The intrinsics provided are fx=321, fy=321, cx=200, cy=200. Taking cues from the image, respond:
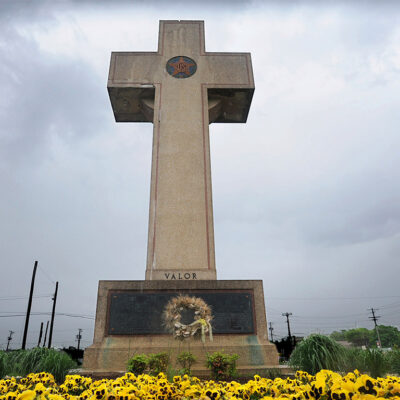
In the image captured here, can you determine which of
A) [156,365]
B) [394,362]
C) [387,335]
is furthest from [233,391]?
[387,335]

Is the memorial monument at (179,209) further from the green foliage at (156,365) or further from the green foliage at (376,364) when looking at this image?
the green foliage at (376,364)

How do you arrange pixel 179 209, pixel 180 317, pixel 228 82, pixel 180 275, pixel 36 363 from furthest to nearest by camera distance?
pixel 228 82
pixel 179 209
pixel 180 275
pixel 180 317
pixel 36 363

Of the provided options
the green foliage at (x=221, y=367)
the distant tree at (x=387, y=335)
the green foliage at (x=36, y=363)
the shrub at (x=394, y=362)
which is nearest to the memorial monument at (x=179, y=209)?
the green foliage at (x=221, y=367)

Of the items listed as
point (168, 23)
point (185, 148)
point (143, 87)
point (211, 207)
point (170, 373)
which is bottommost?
point (170, 373)

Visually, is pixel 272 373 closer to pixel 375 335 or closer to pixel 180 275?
pixel 180 275

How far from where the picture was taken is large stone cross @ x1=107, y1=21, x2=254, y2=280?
464 inches

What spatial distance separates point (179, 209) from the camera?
41.0 ft

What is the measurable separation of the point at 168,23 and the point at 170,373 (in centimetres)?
1686

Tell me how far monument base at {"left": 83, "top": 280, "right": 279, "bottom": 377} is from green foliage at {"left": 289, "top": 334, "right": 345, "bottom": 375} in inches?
72.5

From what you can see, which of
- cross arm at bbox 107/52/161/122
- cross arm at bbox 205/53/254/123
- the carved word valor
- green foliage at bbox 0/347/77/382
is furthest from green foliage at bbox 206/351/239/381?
cross arm at bbox 107/52/161/122

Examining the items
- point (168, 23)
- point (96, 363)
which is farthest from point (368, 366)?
point (168, 23)

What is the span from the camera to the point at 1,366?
6.43m

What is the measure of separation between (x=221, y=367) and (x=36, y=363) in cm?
407

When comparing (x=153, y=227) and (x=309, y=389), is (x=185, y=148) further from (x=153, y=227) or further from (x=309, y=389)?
(x=309, y=389)
